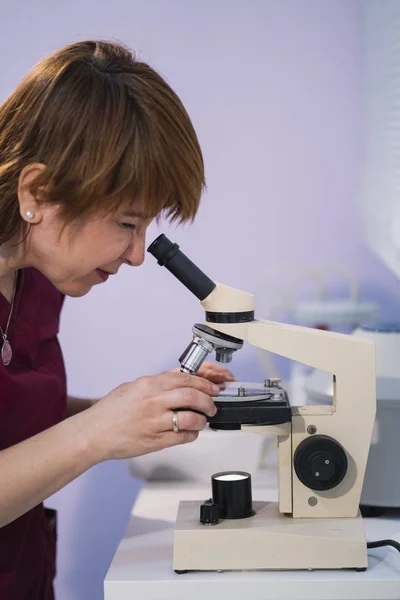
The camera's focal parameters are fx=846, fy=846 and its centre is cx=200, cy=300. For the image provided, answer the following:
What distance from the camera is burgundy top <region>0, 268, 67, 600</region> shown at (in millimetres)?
1286

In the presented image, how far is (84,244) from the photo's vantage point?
1124mm

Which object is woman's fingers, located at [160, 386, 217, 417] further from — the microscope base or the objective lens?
the microscope base

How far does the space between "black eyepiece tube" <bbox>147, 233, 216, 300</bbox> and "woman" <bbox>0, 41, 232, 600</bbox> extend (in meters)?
0.03

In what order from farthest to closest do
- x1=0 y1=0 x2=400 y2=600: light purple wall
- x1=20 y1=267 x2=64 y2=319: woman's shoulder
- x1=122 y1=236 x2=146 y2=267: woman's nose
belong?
x1=0 y1=0 x2=400 y2=600: light purple wall
x1=20 y1=267 x2=64 y2=319: woman's shoulder
x1=122 y1=236 x2=146 y2=267: woman's nose

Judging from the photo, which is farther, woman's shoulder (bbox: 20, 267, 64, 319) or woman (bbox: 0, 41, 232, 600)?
woman's shoulder (bbox: 20, 267, 64, 319)

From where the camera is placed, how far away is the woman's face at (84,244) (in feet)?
3.64

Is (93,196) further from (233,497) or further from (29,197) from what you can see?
(233,497)

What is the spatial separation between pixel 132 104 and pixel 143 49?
0.90 meters

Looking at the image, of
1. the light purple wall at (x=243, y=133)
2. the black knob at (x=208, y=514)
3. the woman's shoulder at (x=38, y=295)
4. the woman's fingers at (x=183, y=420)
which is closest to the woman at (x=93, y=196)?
the woman's fingers at (x=183, y=420)

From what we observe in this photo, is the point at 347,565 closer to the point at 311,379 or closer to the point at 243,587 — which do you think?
the point at 243,587

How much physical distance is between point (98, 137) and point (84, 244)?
15 centimetres

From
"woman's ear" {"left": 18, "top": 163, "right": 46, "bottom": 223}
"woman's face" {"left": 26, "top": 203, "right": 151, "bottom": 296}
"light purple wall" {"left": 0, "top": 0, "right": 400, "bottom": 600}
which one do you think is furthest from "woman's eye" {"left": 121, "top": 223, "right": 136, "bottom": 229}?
"light purple wall" {"left": 0, "top": 0, "right": 400, "bottom": 600}

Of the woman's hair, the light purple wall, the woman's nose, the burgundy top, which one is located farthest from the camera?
the light purple wall

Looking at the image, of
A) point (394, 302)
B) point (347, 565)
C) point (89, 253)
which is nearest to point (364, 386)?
point (347, 565)
